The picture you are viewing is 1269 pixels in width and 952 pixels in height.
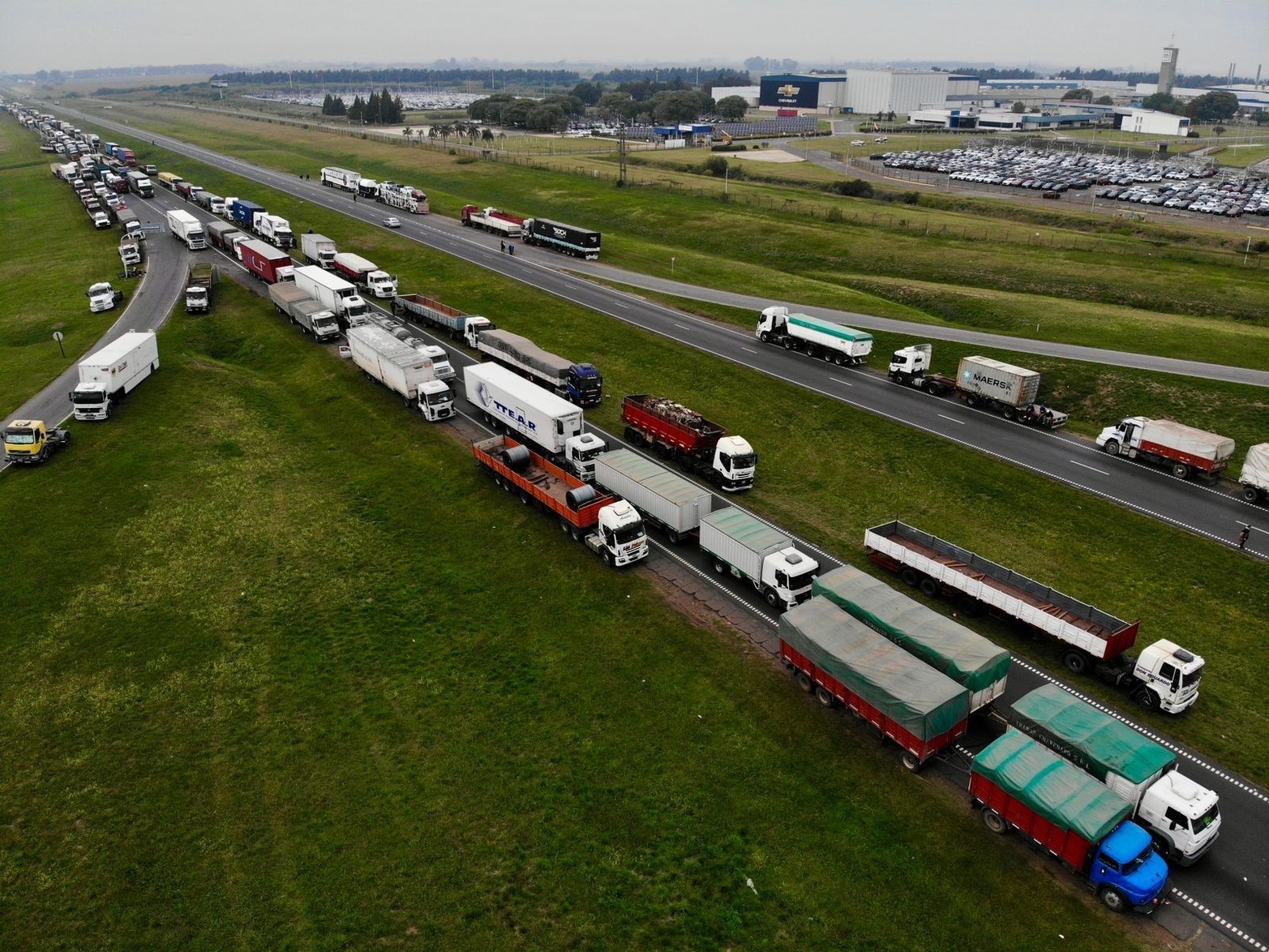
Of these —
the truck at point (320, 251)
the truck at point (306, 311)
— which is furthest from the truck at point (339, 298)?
the truck at point (320, 251)

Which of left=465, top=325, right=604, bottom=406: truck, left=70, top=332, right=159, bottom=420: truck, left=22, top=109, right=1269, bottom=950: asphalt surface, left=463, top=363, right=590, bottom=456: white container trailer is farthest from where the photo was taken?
left=465, top=325, right=604, bottom=406: truck

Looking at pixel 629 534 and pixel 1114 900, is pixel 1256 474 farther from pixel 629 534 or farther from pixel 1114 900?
pixel 629 534

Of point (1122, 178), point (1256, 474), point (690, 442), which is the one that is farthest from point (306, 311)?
point (1122, 178)

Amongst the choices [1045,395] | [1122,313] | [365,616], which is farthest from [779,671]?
[1122,313]

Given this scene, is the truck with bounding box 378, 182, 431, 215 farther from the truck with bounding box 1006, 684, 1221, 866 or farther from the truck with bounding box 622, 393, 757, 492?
the truck with bounding box 1006, 684, 1221, 866

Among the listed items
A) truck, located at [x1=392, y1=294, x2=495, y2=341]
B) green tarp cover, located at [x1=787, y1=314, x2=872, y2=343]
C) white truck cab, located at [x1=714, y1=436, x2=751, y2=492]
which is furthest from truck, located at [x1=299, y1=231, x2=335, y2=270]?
white truck cab, located at [x1=714, y1=436, x2=751, y2=492]

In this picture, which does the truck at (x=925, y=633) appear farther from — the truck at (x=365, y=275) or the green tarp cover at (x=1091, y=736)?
the truck at (x=365, y=275)
